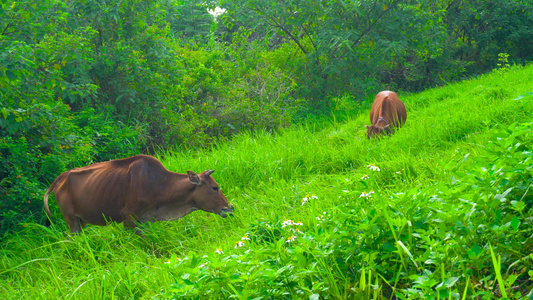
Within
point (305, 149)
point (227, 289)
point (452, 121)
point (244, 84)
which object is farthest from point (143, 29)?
point (227, 289)

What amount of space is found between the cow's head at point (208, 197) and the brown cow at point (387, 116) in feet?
10.9

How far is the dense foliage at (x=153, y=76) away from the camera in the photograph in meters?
6.14

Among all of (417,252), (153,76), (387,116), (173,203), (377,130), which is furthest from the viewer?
(153,76)

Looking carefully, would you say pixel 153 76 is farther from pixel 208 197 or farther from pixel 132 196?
pixel 208 197

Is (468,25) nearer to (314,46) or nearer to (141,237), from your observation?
(314,46)

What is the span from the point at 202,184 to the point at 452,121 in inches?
155

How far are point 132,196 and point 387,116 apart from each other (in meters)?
4.94

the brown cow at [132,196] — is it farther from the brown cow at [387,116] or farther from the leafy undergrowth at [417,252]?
the brown cow at [387,116]

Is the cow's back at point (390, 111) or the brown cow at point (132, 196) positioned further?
the cow's back at point (390, 111)

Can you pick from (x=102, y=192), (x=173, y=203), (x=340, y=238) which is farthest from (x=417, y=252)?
(x=102, y=192)

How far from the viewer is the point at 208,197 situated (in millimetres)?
5141

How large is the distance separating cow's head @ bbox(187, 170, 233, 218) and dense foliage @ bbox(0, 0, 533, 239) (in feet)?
7.24

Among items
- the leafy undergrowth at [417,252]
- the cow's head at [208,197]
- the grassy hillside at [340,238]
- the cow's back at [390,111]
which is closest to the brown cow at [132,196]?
the cow's head at [208,197]

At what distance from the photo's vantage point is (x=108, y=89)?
893 cm
